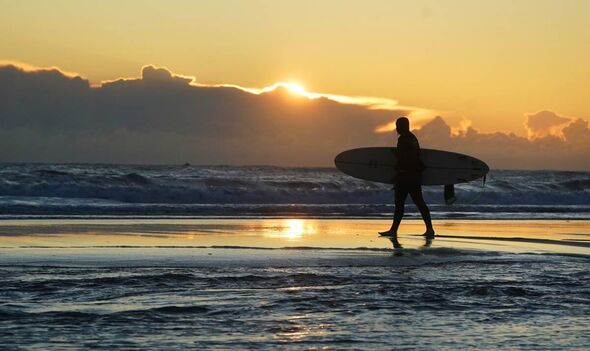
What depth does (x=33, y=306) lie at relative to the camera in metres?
7.05

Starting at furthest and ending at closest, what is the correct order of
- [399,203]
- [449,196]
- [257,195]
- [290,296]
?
[257,195] → [449,196] → [399,203] → [290,296]

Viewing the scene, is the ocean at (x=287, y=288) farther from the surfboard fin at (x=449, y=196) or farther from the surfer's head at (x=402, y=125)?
the surfer's head at (x=402, y=125)

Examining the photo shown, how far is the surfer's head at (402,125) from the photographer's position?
1634 cm

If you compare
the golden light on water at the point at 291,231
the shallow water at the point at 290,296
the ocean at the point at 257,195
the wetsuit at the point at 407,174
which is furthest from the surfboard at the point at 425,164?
the ocean at the point at 257,195

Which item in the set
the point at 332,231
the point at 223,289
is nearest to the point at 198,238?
the point at 332,231

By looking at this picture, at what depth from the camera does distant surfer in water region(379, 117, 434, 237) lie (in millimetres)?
16327

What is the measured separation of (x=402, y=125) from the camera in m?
16.4

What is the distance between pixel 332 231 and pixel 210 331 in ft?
38.1

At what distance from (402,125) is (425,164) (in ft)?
11.8

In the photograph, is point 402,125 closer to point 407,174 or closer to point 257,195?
point 407,174

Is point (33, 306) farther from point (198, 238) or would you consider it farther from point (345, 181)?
point (345, 181)

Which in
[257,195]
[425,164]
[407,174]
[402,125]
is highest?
[402,125]

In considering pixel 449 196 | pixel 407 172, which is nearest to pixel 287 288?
pixel 407 172

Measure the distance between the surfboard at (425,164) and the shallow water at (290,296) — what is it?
6.17m
